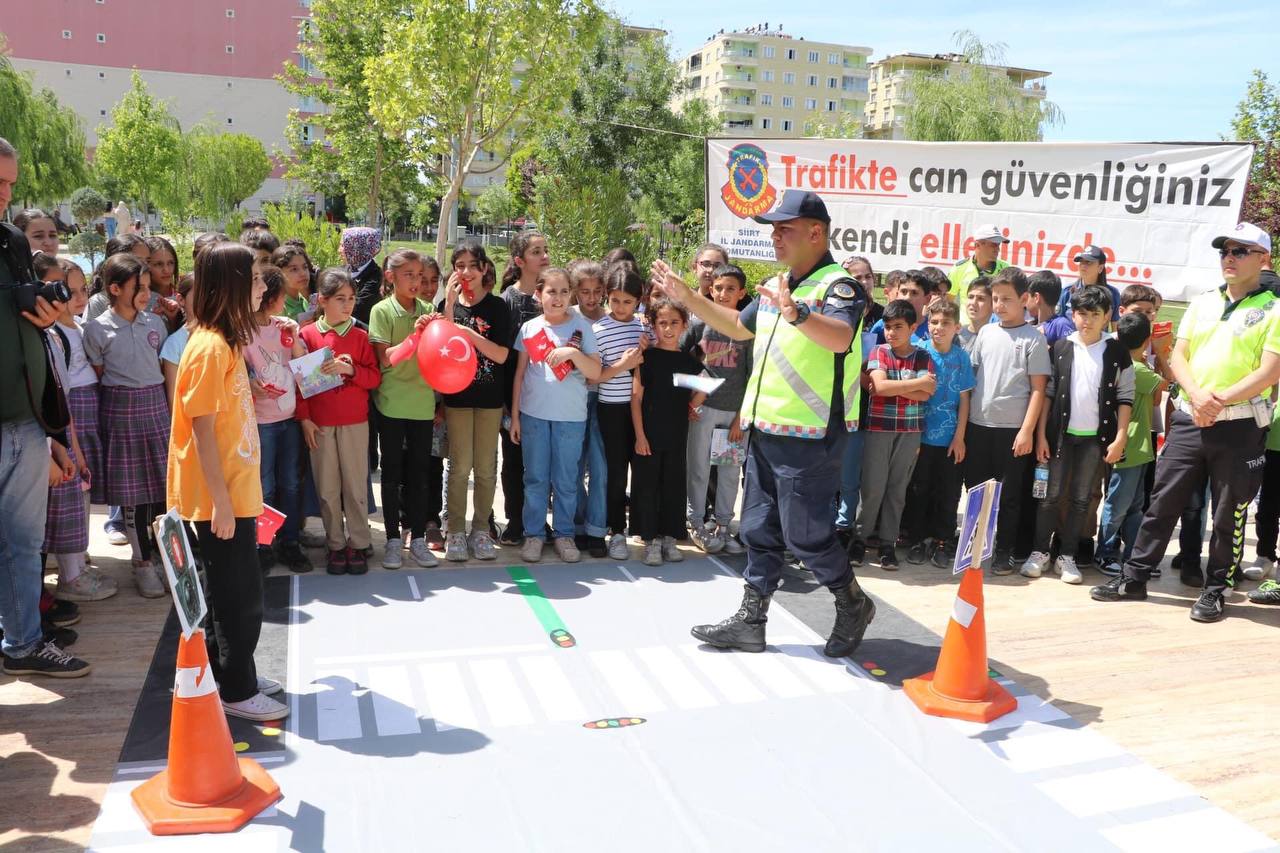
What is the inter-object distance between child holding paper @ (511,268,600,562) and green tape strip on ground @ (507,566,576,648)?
0.24 metres

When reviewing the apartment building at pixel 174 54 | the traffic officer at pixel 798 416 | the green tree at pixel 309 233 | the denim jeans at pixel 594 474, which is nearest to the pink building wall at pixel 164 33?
the apartment building at pixel 174 54

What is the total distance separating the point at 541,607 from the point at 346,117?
81.0 ft

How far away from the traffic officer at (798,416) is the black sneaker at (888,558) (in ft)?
4.79

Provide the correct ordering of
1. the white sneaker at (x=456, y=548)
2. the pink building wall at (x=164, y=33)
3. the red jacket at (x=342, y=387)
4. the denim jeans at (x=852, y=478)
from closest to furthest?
1. the red jacket at (x=342, y=387)
2. the white sneaker at (x=456, y=548)
3. the denim jeans at (x=852, y=478)
4. the pink building wall at (x=164, y=33)

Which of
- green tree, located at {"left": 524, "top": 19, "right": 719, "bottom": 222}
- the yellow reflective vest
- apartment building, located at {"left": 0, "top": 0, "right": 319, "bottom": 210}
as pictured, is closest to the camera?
the yellow reflective vest

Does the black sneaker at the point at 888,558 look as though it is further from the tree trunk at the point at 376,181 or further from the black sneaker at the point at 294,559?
the tree trunk at the point at 376,181

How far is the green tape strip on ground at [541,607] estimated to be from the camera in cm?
447

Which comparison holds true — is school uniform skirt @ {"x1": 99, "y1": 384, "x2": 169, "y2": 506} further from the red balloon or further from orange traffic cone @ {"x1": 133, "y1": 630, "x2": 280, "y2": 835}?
orange traffic cone @ {"x1": 133, "y1": 630, "x2": 280, "y2": 835}

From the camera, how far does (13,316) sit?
361 cm

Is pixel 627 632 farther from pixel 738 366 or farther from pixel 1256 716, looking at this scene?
pixel 1256 716

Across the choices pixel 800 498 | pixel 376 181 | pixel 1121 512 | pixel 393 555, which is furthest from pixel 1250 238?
pixel 376 181

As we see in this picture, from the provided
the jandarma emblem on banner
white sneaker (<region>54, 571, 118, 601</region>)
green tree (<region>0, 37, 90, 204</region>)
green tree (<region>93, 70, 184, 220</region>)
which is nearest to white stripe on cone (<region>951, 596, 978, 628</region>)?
white sneaker (<region>54, 571, 118, 601</region>)

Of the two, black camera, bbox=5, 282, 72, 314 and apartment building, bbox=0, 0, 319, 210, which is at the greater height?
apartment building, bbox=0, 0, 319, 210

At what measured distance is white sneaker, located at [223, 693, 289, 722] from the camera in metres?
3.57
